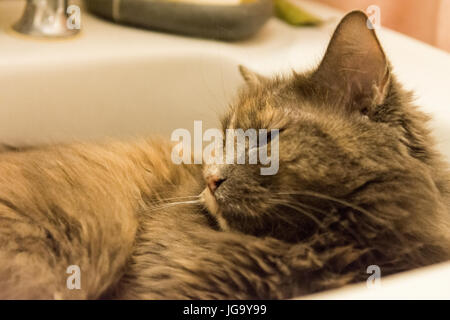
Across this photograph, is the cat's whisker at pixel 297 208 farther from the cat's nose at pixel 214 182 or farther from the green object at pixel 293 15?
the green object at pixel 293 15

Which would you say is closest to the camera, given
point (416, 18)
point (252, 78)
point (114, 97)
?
point (252, 78)

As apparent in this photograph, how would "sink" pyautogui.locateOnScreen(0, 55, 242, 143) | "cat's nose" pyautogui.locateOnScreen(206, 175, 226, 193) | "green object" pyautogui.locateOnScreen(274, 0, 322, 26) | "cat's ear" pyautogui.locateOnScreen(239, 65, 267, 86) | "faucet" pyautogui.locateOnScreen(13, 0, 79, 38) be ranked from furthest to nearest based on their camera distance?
1. "green object" pyautogui.locateOnScreen(274, 0, 322, 26)
2. "faucet" pyautogui.locateOnScreen(13, 0, 79, 38)
3. "sink" pyautogui.locateOnScreen(0, 55, 242, 143)
4. "cat's ear" pyautogui.locateOnScreen(239, 65, 267, 86)
5. "cat's nose" pyautogui.locateOnScreen(206, 175, 226, 193)

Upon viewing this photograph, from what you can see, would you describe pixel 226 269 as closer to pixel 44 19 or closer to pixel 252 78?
pixel 252 78

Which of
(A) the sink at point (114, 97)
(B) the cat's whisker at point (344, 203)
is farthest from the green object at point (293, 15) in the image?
(B) the cat's whisker at point (344, 203)

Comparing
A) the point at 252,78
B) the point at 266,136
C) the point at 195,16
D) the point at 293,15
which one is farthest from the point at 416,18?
the point at 266,136

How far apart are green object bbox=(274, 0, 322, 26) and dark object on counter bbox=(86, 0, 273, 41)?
151 millimetres

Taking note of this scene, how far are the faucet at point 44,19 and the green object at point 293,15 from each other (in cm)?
73

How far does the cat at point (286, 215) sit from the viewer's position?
76 cm

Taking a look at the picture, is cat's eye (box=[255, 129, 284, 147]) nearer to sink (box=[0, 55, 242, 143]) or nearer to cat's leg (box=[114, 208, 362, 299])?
cat's leg (box=[114, 208, 362, 299])

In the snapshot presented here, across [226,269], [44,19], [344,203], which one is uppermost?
[44,19]

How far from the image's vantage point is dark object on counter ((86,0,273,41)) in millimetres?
1514

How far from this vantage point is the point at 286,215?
788 mm

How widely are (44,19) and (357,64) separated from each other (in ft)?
3.22

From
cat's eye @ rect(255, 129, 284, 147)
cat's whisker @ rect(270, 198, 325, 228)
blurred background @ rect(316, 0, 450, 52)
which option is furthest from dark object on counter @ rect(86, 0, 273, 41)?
cat's whisker @ rect(270, 198, 325, 228)
